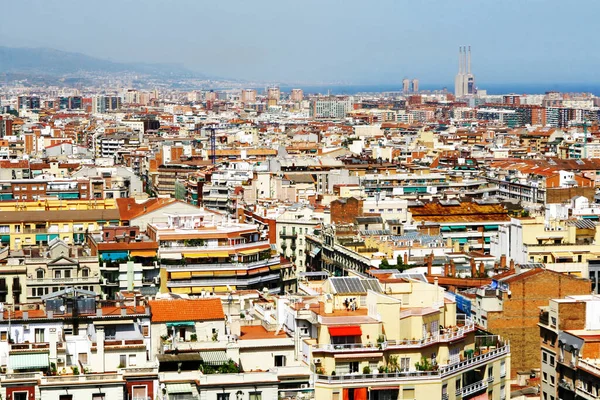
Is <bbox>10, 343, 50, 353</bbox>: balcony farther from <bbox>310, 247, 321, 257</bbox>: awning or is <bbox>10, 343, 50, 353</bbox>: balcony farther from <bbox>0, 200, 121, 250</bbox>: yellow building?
<bbox>310, 247, 321, 257</bbox>: awning

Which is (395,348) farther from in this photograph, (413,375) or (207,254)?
(207,254)

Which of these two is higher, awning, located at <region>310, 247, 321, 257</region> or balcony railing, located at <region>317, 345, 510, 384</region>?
balcony railing, located at <region>317, 345, 510, 384</region>

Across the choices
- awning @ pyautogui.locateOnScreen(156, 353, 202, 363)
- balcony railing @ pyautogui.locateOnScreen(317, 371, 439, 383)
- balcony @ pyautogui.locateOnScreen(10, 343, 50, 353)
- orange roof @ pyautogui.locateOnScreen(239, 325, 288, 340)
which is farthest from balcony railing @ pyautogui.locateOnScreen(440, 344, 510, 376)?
balcony @ pyautogui.locateOnScreen(10, 343, 50, 353)

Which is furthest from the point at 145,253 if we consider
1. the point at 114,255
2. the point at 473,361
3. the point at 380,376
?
the point at 380,376

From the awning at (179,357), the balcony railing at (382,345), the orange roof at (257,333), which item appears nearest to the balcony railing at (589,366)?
the balcony railing at (382,345)

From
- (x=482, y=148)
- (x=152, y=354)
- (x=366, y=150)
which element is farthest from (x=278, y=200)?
(x=482, y=148)
